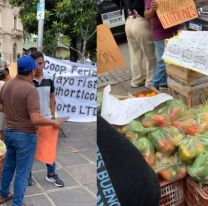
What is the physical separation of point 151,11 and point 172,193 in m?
0.62

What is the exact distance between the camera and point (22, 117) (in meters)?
3.25

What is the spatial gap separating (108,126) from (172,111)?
271 mm

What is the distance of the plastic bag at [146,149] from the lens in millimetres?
1370

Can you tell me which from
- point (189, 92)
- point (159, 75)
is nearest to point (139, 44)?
point (159, 75)

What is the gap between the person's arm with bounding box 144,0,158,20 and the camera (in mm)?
1342

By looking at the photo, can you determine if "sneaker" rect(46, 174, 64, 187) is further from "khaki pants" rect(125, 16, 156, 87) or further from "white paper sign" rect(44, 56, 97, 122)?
"khaki pants" rect(125, 16, 156, 87)

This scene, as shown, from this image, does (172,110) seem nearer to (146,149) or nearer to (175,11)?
(146,149)

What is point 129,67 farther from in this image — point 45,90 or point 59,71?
point 59,71

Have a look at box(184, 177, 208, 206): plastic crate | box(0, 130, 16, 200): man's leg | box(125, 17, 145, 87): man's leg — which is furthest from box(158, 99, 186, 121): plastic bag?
box(0, 130, 16, 200): man's leg

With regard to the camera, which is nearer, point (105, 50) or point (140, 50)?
point (105, 50)

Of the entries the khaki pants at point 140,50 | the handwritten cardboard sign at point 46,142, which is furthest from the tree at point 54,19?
the khaki pants at point 140,50

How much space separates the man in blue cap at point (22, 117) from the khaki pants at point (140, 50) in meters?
1.77

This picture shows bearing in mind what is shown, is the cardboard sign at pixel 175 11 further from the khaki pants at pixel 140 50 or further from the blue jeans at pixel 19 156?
the blue jeans at pixel 19 156

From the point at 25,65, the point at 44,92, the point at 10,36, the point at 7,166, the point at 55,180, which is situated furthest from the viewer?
the point at 10,36
